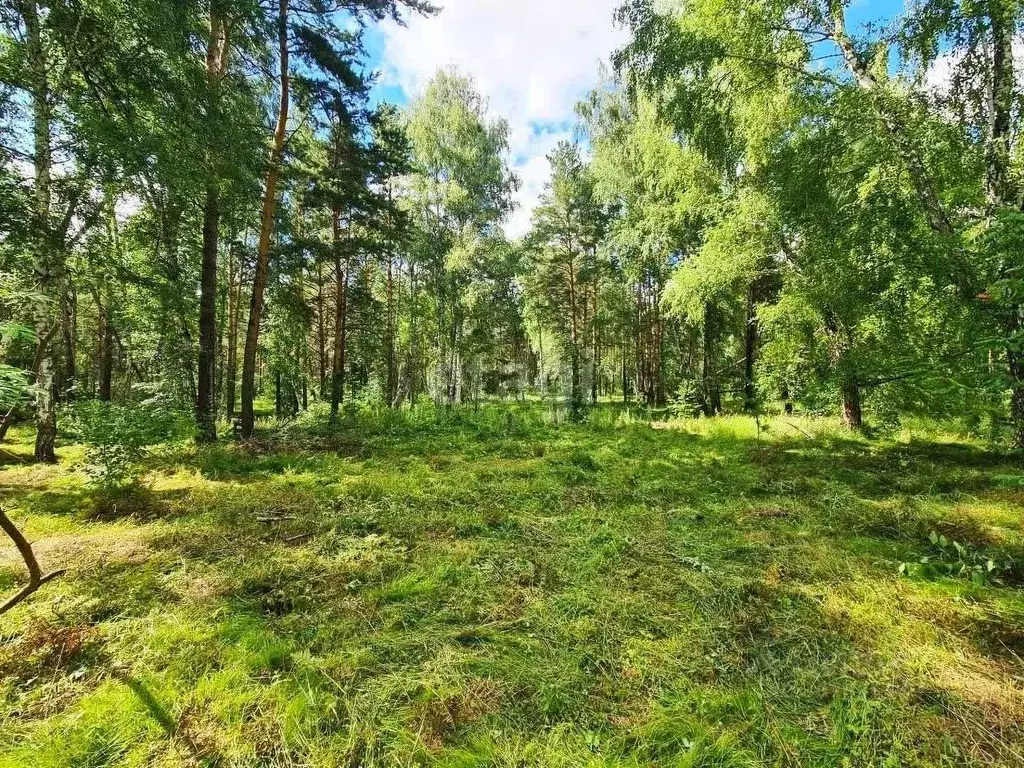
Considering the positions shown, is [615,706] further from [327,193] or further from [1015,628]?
[327,193]

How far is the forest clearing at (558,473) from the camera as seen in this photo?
2.12m

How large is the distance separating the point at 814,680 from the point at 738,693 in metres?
0.48

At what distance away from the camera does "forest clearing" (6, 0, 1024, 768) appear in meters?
2.12

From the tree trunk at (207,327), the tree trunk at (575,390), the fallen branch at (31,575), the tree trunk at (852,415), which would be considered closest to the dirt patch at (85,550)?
the fallen branch at (31,575)

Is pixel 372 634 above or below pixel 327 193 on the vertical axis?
below

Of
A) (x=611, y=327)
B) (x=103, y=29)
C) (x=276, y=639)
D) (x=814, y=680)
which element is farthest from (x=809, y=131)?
(x=611, y=327)

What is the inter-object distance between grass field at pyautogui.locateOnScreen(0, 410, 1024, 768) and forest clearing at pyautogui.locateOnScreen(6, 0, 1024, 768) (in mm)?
22

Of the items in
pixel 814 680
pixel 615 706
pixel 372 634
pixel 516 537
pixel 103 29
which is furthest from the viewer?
pixel 103 29

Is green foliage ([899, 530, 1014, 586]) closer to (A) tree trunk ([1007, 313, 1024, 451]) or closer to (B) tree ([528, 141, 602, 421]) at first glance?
(A) tree trunk ([1007, 313, 1024, 451])

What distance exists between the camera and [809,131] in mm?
5660

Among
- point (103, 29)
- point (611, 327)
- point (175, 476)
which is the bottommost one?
point (175, 476)

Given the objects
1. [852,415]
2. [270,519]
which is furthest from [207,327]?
[852,415]

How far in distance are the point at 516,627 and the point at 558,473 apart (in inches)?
158

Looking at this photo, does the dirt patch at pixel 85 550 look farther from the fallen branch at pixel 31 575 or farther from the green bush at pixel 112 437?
the fallen branch at pixel 31 575
